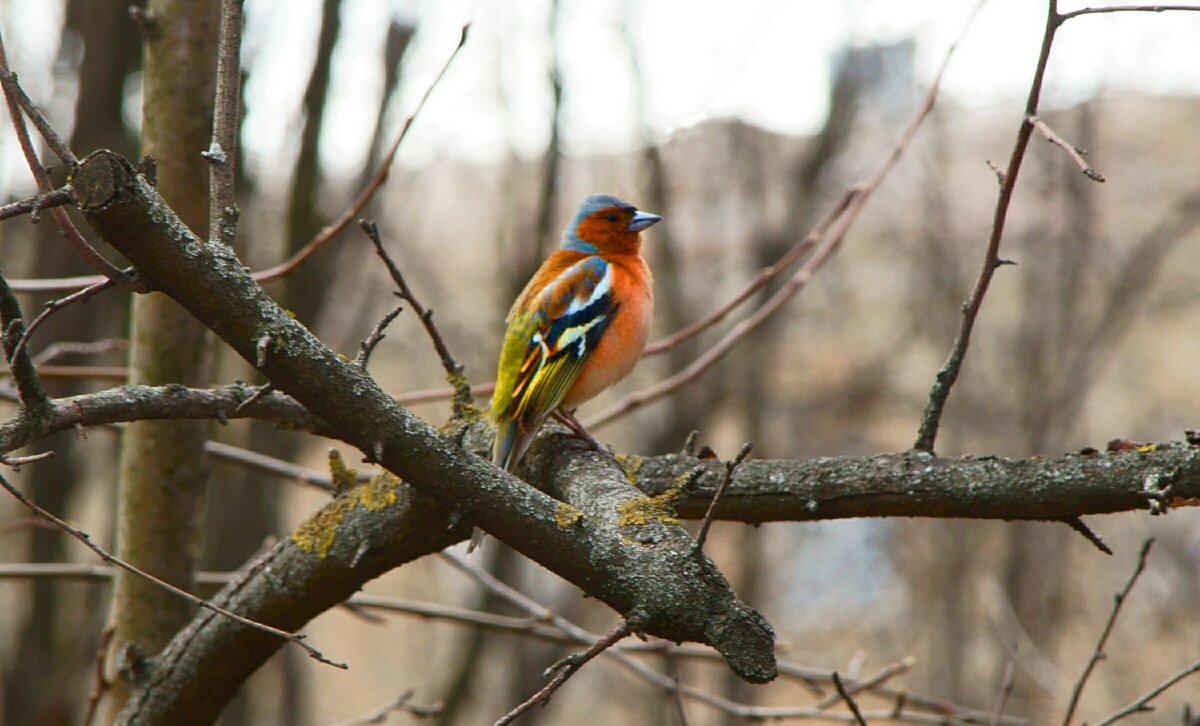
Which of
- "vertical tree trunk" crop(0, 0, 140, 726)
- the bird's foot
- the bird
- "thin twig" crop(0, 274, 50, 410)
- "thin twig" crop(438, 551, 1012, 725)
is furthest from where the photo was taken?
"vertical tree trunk" crop(0, 0, 140, 726)

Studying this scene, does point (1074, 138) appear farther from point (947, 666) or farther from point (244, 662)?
point (244, 662)

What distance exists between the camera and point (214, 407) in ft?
7.96

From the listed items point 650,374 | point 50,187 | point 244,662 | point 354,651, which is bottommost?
point 244,662

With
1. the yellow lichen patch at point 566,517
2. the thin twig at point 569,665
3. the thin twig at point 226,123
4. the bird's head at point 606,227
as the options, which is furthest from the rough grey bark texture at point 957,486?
the bird's head at point 606,227

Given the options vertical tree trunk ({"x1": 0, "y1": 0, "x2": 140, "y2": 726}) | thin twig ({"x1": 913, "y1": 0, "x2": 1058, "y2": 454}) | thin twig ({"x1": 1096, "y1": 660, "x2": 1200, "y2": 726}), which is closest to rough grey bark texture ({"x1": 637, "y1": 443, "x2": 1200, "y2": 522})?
thin twig ({"x1": 913, "y1": 0, "x2": 1058, "y2": 454})

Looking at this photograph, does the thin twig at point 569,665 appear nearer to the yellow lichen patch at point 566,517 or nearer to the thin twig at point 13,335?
the yellow lichen patch at point 566,517

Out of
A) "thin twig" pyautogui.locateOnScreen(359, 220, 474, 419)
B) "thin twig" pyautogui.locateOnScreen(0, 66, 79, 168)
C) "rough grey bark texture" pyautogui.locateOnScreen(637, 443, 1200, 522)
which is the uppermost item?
"thin twig" pyautogui.locateOnScreen(359, 220, 474, 419)

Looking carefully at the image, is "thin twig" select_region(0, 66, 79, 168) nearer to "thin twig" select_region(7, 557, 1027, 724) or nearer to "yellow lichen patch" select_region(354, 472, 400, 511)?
"yellow lichen patch" select_region(354, 472, 400, 511)

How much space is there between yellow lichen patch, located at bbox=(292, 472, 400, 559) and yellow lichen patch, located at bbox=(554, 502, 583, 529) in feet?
2.33

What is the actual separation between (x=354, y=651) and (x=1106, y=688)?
12.9 meters

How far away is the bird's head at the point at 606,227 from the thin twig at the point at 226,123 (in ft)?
10.9

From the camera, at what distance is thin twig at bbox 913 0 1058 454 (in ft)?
7.66

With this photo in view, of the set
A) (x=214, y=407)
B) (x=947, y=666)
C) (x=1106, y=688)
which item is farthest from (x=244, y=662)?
(x=1106, y=688)

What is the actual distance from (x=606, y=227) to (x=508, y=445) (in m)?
2.40
